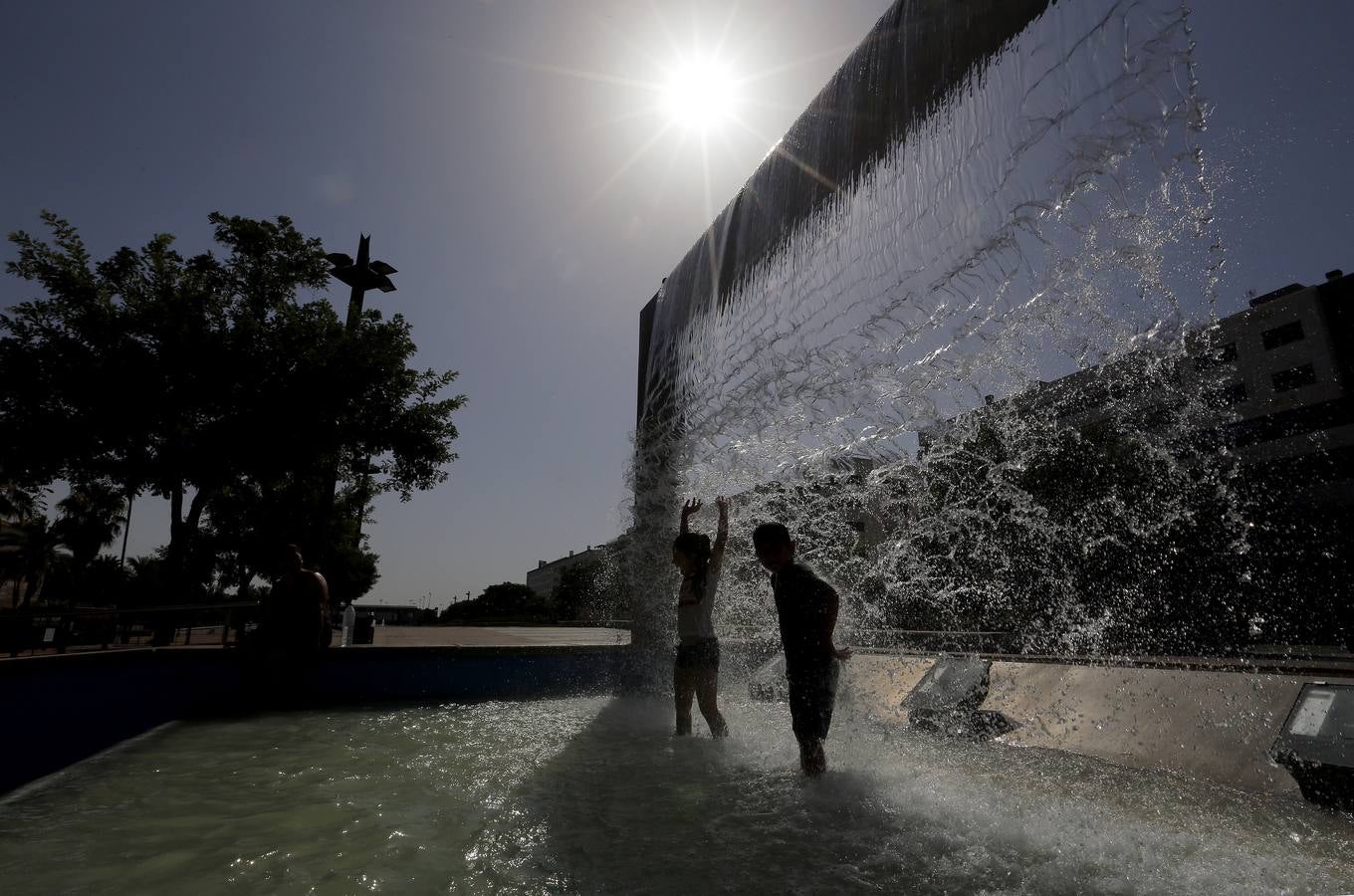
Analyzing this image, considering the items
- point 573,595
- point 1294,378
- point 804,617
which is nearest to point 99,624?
point 804,617

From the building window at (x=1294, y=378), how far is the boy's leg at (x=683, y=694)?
150 feet

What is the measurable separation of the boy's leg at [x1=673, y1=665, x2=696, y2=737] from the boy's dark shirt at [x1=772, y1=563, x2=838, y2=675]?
4.45 ft

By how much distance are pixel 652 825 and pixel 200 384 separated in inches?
537

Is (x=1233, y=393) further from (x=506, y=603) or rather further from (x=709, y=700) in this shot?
(x=506, y=603)

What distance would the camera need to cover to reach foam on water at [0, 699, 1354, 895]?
2400 mm

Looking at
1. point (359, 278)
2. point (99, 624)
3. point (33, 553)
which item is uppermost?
point (359, 278)

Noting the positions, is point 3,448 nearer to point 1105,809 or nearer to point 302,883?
point 302,883

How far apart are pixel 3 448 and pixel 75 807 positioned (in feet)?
40.7

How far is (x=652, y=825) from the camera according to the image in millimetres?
2990

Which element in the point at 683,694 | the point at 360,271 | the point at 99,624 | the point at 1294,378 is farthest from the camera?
the point at 1294,378

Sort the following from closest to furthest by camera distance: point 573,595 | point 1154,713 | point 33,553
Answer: point 1154,713 < point 33,553 < point 573,595

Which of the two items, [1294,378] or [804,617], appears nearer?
[804,617]

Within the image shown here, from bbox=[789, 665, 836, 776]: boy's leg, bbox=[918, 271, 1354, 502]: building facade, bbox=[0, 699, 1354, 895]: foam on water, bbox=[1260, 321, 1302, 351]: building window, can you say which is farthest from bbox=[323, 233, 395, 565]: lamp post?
bbox=[1260, 321, 1302, 351]: building window

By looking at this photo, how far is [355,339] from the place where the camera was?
14.0 m
